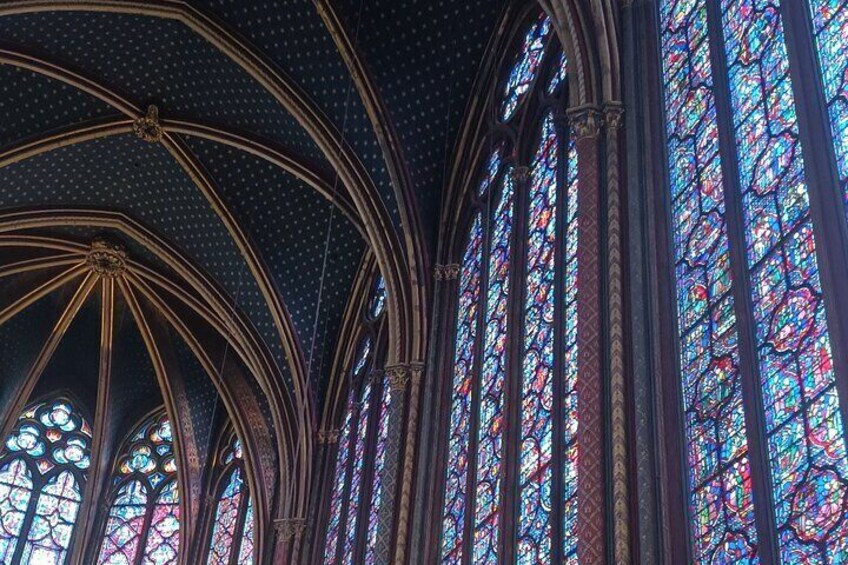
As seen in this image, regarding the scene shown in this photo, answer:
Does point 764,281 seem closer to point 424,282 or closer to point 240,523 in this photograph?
point 424,282

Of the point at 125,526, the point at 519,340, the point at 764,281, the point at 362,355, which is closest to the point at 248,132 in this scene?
the point at 362,355

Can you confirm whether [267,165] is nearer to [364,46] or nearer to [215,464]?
[364,46]

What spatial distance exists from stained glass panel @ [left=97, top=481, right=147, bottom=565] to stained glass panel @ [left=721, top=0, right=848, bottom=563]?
1734cm

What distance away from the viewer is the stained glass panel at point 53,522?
24.3 metres

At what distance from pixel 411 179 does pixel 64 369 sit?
11.3m

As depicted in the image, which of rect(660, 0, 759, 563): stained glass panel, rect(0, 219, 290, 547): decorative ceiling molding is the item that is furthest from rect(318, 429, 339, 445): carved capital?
rect(660, 0, 759, 563): stained glass panel

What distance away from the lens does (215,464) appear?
950 inches

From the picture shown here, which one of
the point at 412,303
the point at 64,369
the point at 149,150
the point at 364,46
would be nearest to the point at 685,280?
the point at 412,303

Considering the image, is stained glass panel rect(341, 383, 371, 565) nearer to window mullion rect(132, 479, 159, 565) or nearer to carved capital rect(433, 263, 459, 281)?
carved capital rect(433, 263, 459, 281)

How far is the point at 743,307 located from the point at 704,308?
1.84ft

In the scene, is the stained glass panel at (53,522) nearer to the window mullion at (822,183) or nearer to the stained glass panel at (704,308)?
the stained glass panel at (704,308)

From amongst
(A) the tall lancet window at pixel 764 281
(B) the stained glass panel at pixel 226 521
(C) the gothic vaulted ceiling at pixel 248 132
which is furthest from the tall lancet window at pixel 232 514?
(A) the tall lancet window at pixel 764 281

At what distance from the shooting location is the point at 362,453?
727 inches

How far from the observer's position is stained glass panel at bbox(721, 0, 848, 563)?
325 inches
